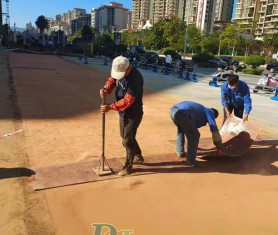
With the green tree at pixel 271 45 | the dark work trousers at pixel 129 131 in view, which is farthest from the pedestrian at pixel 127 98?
the green tree at pixel 271 45

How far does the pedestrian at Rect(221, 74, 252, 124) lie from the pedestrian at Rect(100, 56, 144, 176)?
6.93ft

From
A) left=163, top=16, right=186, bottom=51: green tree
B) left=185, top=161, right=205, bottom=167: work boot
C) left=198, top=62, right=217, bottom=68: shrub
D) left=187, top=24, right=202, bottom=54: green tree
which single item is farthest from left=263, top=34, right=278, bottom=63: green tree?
left=185, top=161, right=205, bottom=167: work boot

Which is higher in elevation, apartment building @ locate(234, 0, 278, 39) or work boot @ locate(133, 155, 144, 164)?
apartment building @ locate(234, 0, 278, 39)

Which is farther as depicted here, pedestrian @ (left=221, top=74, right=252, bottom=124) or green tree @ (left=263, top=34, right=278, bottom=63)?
green tree @ (left=263, top=34, right=278, bottom=63)

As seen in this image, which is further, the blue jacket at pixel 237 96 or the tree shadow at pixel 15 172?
the blue jacket at pixel 237 96

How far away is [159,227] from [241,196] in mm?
1475

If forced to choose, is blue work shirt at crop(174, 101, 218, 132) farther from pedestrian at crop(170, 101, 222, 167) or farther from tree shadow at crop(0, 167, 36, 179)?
tree shadow at crop(0, 167, 36, 179)

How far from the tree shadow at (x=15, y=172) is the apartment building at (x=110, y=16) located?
177610 mm

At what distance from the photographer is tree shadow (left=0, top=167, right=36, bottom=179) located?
4.75 metres

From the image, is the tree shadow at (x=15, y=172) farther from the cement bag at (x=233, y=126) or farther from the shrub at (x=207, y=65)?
the shrub at (x=207, y=65)

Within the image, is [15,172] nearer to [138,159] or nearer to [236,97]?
[138,159]

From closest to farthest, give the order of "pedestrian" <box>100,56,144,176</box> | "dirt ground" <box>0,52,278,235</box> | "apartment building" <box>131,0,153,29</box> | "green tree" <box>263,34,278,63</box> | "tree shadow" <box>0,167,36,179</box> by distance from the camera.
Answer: "dirt ground" <box>0,52,278,235</box>, "pedestrian" <box>100,56,144,176</box>, "tree shadow" <box>0,167,36,179</box>, "green tree" <box>263,34,278,63</box>, "apartment building" <box>131,0,153,29</box>

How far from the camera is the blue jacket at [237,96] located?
5.95m

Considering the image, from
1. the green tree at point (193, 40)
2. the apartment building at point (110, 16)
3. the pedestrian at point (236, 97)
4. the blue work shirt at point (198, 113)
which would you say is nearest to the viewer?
the blue work shirt at point (198, 113)
